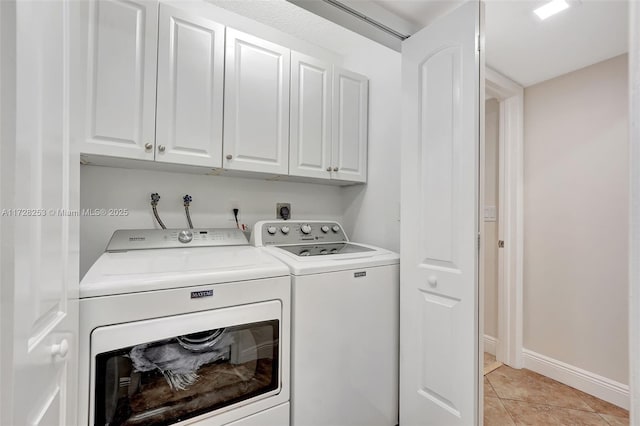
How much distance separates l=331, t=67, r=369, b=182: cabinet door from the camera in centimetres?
205

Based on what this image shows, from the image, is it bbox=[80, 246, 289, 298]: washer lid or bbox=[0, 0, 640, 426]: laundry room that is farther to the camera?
bbox=[80, 246, 289, 298]: washer lid

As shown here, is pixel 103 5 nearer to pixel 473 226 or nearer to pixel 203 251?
pixel 203 251

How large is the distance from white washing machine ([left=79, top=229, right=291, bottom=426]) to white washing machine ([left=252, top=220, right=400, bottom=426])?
7 centimetres

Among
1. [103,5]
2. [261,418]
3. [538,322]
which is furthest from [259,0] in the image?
[538,322]

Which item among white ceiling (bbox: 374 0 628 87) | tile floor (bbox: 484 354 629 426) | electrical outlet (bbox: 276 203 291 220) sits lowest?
tile floor (bbox: 484 354 629 426)

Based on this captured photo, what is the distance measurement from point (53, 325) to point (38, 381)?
0.13 metres

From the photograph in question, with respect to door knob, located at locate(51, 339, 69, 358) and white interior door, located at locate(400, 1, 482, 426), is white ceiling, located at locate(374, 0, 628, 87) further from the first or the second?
door knob, located at locate(51, 339, 69, 358)

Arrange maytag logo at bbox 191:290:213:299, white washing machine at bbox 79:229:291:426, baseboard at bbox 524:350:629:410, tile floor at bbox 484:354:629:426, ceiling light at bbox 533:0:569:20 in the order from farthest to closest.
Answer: baseboard at bbox 524:350:629:410
tile floor at bbox 484:354:629:426
ceiling light at bbox 533:0:569:20
maytag logo at bbox 191:290:213:299
white washing machine at bbox 79:229:291:426

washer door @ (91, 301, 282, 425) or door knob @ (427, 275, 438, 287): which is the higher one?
door knob @ (427, 275, 438, 287)

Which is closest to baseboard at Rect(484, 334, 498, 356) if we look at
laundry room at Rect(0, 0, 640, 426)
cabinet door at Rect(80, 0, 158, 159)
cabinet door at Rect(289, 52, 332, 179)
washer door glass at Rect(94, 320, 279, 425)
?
laundry room at Rect(0, 0, 640, 426)

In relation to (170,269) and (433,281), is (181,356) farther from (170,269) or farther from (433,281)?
(433,281)

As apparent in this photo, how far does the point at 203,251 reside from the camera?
5.22 ft

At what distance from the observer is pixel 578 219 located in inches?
83.4

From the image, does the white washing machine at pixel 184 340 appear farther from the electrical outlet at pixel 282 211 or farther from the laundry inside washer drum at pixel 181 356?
the electrical outlet at pixel 282 211
